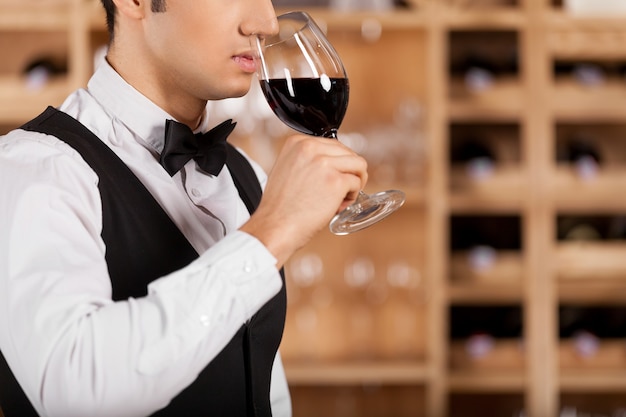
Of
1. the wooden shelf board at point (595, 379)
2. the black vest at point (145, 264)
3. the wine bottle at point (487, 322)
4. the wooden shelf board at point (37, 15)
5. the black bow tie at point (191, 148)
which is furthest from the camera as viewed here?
the wine bottle at point (487, 322)

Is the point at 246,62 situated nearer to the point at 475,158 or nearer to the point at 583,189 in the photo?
the point at 475,158

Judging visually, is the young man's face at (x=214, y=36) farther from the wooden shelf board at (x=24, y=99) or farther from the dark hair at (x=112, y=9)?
the wooden shelf board at (x=24, y=99)

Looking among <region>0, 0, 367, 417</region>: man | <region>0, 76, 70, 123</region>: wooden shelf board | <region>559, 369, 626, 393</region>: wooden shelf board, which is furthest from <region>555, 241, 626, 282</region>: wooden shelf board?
<region>0, 0, 367, 417</region>: man

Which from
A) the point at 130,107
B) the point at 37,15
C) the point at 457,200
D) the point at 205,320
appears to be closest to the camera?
the point at 205,320

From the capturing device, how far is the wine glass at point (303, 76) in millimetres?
989

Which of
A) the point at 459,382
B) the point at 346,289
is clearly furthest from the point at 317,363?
the point at 459,382

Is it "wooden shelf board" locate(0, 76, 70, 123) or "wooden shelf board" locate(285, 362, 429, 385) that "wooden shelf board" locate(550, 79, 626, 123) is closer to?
"wooden shelf board" locate(285, 362, 429, 385)

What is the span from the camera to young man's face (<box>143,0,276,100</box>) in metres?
1.01

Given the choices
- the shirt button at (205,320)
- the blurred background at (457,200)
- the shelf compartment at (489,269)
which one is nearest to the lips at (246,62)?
the shirt button at (205,320)

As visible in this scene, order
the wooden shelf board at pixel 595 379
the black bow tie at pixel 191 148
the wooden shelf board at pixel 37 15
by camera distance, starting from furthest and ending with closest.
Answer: the wooden shelf board at pixel 595 379 → the wooden shelf board at pixel 37 15 → the black bow tie at pixel 191 148

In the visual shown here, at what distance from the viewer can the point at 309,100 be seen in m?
1.00

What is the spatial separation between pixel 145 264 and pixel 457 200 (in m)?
2.14

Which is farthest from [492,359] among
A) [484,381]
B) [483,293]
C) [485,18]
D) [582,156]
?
[485,18]

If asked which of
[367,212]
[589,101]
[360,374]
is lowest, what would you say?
[360,374]
